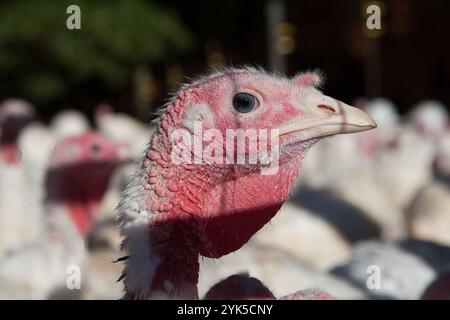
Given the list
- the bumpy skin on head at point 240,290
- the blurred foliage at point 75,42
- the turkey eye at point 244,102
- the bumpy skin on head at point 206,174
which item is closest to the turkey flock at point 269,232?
the bumpy skin on head at point 240,290

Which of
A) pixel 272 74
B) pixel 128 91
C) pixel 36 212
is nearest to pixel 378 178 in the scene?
pixel 36 212

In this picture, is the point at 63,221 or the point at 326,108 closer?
the point at 326,108

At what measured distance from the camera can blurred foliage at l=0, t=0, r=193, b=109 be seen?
12.8m

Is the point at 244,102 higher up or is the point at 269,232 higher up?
the point at 244,102

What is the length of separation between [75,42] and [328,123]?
11163mm

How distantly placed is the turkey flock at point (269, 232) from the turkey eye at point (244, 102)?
377 mm

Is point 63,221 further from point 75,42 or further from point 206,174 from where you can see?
point 75,42

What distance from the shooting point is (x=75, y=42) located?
13133 millimetres

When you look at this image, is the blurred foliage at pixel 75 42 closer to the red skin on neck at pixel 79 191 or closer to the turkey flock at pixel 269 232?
the turkey flock at pixel 269 232

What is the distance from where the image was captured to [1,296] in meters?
3.94

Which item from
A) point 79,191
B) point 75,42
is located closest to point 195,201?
point 79,191

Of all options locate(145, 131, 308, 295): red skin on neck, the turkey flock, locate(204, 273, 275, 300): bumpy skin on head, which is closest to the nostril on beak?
locate(145, 131, 308, 295): red skin on neck

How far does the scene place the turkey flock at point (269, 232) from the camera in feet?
12.8

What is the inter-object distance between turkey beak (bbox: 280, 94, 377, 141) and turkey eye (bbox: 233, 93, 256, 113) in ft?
0.33
